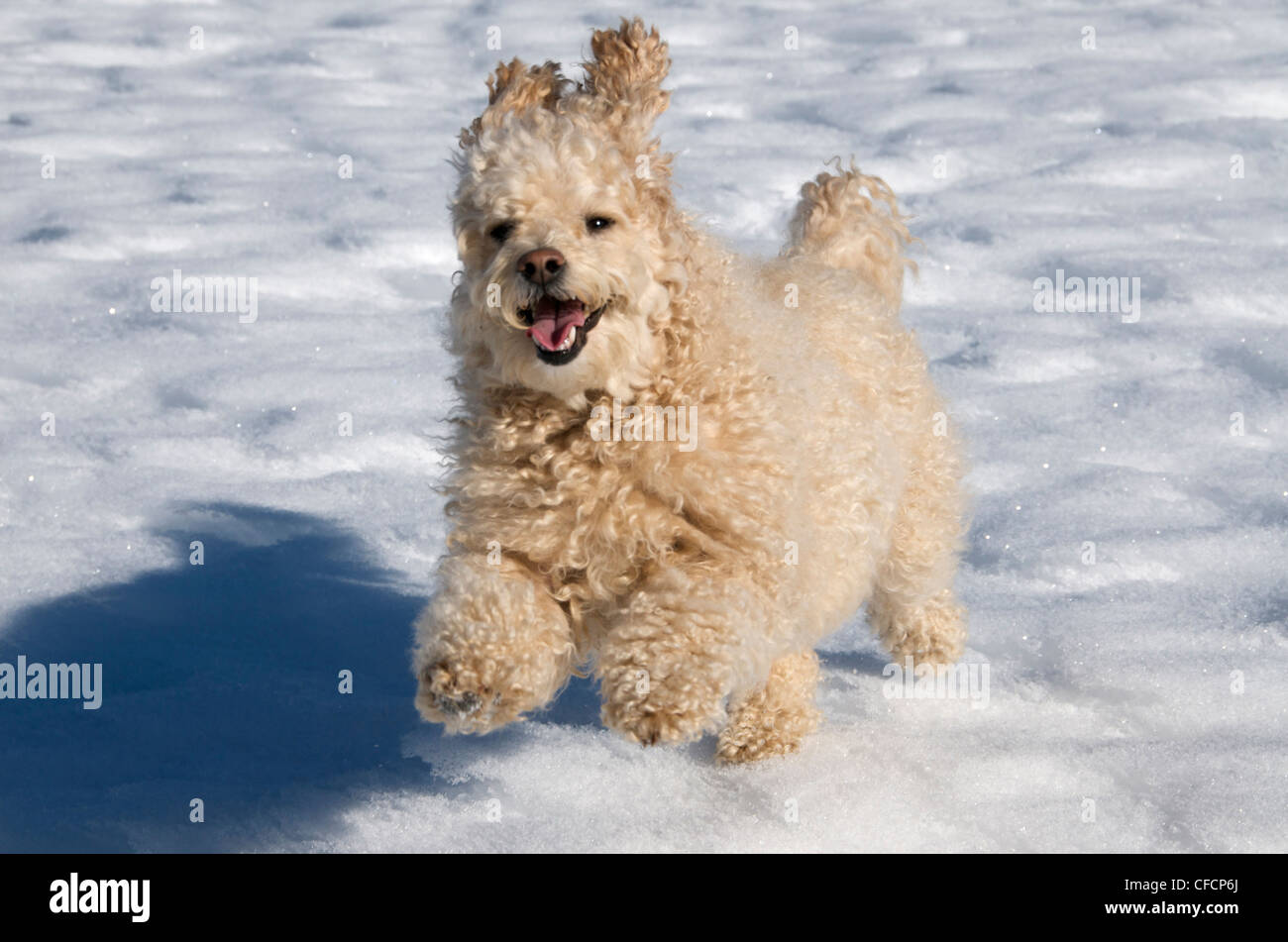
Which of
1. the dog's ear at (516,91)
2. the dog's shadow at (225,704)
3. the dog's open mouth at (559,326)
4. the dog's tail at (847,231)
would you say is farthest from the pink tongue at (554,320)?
the dog's tail at (847,231)

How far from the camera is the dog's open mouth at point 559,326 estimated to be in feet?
11.4

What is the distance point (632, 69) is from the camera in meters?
3.81

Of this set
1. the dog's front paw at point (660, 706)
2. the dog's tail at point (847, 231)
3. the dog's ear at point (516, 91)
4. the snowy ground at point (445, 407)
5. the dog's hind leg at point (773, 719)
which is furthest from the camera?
the dog's tail at point (847, 231)

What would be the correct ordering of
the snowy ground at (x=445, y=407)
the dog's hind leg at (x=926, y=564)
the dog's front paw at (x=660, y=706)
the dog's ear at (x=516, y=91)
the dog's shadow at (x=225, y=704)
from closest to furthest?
1. the dog's front paw at (x=660, y=706)
2. the dog's ear at (x=516, y=91)
3. the dog's shadow at (x=225, y=704)
4. the snowy ground at (x=445, y=407)
5. the dog's hind leg at (x=926, y=564)

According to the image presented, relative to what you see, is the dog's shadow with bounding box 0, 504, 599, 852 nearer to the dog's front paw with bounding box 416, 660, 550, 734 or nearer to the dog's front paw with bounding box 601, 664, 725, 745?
the dog's front paw with bounding box 416, 660, 550, 734

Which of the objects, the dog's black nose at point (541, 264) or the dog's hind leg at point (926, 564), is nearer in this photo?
the dog's black nose at point (541, 264)

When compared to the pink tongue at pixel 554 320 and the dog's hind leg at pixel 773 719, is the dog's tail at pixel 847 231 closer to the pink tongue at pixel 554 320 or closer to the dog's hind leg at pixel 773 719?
the dog's hind leg at pixel 773 719

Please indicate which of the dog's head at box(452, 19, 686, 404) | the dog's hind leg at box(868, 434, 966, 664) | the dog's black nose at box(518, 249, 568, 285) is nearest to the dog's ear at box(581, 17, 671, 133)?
the dog's head at box(452, 19, 686, 404)

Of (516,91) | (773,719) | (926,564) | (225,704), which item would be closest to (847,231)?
(926,564)

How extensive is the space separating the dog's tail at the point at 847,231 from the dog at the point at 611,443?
3.91ft

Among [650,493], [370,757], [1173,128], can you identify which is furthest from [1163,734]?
[1173,128]

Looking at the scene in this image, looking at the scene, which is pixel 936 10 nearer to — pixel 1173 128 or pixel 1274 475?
pixel 1173 128

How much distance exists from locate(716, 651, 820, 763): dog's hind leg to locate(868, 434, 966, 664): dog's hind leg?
26.0 inches

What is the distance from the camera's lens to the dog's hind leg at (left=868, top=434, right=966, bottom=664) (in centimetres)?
496
